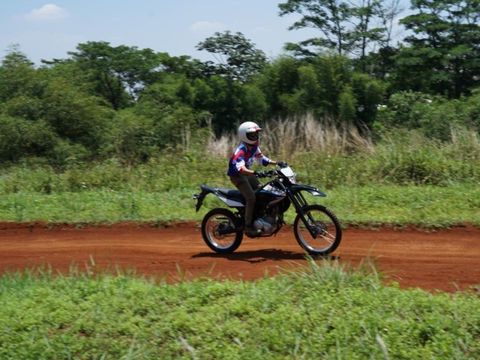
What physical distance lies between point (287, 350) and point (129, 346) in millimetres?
1314

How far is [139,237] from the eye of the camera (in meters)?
10.5

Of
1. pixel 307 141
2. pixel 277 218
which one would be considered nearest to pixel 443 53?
pixel 307 141

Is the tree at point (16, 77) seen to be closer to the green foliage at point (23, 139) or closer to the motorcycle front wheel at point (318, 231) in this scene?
the green foliage at point (23, 139)

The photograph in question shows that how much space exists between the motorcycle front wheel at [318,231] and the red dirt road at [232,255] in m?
0.17

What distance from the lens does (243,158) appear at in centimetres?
878

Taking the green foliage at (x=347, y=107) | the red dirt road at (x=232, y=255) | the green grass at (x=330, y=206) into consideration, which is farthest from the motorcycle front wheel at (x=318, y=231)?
the green foliage at (x=347, y=107)

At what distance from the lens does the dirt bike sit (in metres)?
8.63

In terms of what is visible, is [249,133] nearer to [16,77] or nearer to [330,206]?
[330,206]

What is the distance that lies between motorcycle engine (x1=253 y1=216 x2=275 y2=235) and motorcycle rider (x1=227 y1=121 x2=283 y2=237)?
57 millimetres

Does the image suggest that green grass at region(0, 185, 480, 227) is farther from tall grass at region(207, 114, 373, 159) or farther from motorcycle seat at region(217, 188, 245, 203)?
tall grass at region(207, 114, 373, 159)

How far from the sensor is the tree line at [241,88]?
2373 centimetres

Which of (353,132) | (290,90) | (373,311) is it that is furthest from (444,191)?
(290,90)

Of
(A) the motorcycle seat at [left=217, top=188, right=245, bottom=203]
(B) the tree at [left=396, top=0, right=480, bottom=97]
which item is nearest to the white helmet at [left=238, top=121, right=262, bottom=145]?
(A) the motorcycle seat at [left=217, top=188, right=245, bottom=203]

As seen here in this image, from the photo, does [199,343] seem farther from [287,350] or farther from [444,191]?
[444,191]
